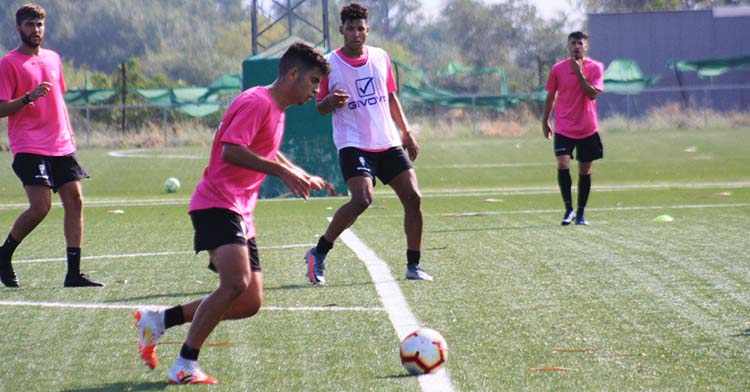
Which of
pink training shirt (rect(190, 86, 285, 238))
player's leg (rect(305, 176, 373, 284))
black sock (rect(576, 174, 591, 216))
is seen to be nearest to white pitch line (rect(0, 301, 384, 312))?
player's leg (rect(305, 176, 373, 284))

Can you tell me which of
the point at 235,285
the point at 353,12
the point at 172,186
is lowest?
the point at 172,186

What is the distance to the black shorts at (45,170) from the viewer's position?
8539mm

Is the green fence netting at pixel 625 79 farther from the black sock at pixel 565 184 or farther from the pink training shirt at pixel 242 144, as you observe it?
the pink training shirt at pixel 242 144

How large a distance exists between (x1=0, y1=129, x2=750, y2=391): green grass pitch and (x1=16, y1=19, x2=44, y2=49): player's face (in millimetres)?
1722

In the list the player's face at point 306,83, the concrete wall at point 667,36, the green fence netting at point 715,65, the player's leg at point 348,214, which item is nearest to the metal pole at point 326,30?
the player's leg at point 348,214

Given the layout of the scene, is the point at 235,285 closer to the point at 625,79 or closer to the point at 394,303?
the point at 394,303

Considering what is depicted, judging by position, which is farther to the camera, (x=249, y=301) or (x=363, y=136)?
(x=363, y=136)

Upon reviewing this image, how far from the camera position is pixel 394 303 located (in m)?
7.41

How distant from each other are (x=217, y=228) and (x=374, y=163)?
10.8ft

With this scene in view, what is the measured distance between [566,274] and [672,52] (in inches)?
1581

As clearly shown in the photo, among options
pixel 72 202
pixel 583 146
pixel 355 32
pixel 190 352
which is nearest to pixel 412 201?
pixel 355 32

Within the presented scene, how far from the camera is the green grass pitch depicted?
5504mm

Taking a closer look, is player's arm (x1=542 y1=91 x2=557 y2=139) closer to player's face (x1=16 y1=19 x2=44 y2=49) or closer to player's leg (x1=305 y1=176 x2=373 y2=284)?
player's leg (x1=305 y1=176 x2=373 y2=284)

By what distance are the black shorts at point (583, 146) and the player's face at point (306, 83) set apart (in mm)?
7429
